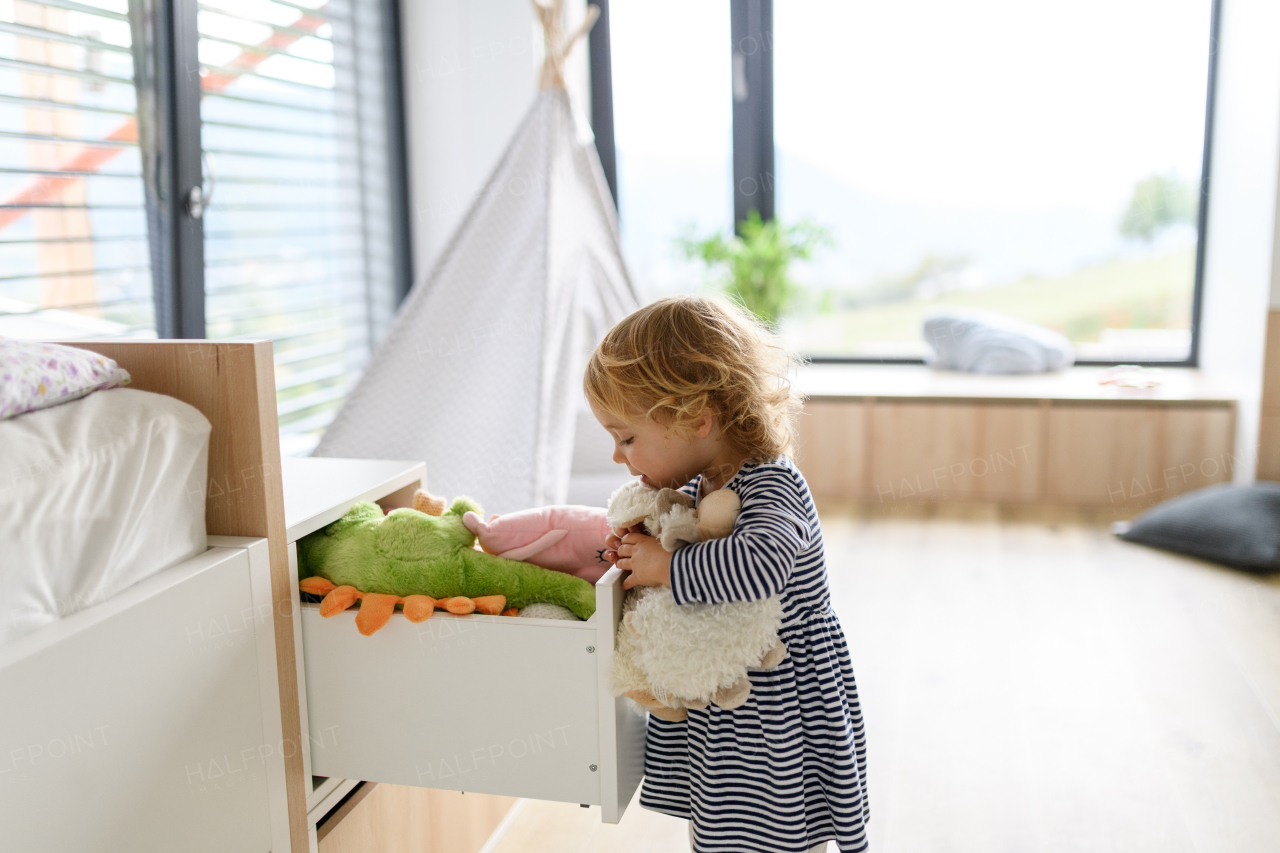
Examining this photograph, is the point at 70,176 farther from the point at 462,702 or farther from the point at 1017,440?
the point at 1017,440

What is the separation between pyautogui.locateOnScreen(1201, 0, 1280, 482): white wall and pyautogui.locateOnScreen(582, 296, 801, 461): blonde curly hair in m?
2.61

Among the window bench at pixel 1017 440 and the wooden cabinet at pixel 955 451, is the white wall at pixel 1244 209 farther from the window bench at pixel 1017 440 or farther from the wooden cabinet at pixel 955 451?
the wooden cabinet at pixel 955 451

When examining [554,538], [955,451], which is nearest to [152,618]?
[554,538]

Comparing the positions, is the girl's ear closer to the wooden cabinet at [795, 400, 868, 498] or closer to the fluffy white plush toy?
the fluffy white plush toy

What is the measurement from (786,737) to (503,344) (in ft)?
5.00

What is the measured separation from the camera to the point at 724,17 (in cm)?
380

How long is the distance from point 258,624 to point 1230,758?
5.27ft

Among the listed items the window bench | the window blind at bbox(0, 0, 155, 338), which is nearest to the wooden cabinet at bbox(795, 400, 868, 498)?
the window bench

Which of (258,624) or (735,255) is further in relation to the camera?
(735,255)

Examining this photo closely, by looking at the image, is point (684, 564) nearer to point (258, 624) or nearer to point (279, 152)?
point (258, 624)

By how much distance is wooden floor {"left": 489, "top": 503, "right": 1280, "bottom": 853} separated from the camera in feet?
5.21

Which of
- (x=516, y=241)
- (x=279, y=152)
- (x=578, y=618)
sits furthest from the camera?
(x=279, y=152)

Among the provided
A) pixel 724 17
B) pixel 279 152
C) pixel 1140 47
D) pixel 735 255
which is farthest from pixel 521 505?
pixel 1140 47

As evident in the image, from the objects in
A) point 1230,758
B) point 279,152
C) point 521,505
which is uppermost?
point 279,152
